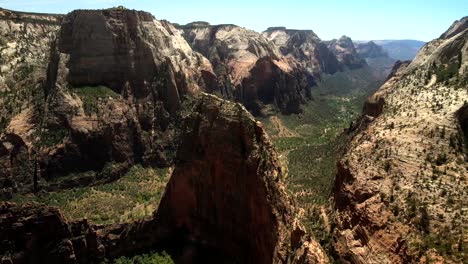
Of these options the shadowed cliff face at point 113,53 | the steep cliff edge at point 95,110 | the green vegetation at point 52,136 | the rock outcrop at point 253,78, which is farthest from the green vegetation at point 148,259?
the rock outcrop at point 253,78

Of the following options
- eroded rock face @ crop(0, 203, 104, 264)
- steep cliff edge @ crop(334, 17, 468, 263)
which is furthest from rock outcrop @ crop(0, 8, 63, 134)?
steep cliff edge @ crop(334, 17, 468, 263)

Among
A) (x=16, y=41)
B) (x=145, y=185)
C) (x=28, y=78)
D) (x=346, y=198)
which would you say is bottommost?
(x=145, y=185)

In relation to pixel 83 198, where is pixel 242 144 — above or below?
above

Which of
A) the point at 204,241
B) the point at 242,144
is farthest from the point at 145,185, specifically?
the point at 242,144

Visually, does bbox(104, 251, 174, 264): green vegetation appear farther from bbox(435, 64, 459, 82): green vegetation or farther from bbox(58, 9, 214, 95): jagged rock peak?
bbox(58, 9, 214, 95): jagged rock peak

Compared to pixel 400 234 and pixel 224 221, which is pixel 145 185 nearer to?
pixel 224 221

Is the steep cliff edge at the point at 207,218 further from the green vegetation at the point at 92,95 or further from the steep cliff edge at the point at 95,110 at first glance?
the green vegetation at the point at 92,95

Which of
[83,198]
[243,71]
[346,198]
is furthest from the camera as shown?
[243,71]
